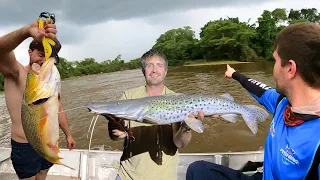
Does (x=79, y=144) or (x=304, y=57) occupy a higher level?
(x=304, y=57)

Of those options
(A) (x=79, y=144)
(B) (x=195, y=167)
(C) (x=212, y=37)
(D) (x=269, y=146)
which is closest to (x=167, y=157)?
(B) (x=195, y=167)

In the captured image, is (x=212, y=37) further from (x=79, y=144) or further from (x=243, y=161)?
(x=243, y=161)

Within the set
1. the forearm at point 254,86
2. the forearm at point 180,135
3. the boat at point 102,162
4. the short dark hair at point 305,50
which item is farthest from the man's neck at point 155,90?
the boat at point 102,162

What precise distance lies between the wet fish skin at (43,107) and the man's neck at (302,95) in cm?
186

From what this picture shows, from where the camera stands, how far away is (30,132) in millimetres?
2295

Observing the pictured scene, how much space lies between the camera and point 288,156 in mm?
2094

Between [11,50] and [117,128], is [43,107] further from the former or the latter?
[117,128]

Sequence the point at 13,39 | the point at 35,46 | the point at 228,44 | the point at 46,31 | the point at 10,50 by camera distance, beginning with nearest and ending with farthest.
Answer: the point at 46,31, the point at 13,39, the point at 10,50, the point at 35,46, the point at 228,44

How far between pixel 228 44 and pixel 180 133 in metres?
61.5

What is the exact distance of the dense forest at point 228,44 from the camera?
2331 inches

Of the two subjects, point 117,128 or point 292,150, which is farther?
point 117,128

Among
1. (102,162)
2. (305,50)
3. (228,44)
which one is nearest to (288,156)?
(305,50)

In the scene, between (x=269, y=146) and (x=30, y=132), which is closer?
(x=30, y=132)

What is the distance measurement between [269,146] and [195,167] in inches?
38.5
